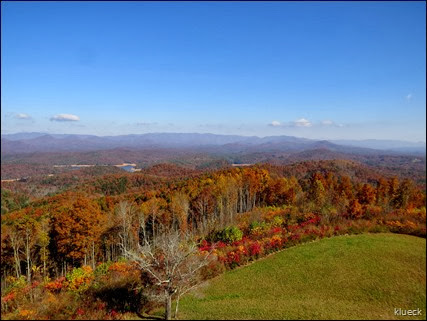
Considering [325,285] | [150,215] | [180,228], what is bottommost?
[180,228]

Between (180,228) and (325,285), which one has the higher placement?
(325,285)

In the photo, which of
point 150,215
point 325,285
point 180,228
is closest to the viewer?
point 325,285

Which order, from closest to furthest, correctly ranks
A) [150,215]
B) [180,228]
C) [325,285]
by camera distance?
[325,285] → [180,228] → [150,215]

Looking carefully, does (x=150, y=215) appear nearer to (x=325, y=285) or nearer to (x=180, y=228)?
(x=180, y=228)

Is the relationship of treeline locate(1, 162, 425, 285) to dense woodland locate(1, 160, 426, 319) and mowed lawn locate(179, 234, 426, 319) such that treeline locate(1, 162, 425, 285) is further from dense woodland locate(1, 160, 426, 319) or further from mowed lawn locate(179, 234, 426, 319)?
mowed lawn locate(179, 234, 426, 319)

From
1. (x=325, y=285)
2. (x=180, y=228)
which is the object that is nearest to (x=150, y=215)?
(x=180, y=228)

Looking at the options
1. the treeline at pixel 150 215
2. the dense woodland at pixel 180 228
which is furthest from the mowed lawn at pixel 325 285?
the treeline at pixel 150 215

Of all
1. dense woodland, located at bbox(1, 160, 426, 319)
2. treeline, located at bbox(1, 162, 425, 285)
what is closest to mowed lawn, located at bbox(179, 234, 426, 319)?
dense woodland, located at bbox(1, 160, 426, 319)
